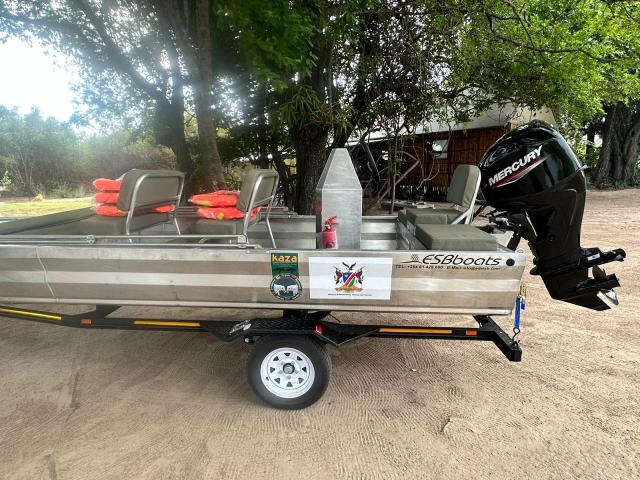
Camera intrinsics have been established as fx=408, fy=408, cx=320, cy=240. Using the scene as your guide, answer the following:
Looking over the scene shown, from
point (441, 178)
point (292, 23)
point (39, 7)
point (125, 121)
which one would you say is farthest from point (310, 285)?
point (441, 178)

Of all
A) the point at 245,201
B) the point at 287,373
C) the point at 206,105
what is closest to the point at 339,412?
the point at 287,373

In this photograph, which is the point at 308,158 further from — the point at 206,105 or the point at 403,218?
the point at 403,218

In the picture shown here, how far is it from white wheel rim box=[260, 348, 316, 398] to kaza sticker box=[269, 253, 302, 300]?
1.31ft

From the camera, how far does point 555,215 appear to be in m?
2.67

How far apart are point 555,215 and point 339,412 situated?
74.4 inches

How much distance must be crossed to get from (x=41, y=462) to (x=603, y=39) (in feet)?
38.1

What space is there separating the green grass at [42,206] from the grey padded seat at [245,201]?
7555 millimetres

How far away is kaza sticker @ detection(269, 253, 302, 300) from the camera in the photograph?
227 centimetres

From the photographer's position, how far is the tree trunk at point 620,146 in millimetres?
16438

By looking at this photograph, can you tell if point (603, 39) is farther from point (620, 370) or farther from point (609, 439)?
point (609, 439)

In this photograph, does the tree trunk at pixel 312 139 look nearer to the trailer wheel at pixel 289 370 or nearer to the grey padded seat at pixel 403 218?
the grey padded seat at pixel 403 218

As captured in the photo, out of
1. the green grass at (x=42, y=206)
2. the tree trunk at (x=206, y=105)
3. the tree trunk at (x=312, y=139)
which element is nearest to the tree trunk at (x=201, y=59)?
the tree trunk at (x=206, y=105)

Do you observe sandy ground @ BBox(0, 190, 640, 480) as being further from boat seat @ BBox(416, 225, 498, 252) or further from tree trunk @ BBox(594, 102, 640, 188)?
tree trunk @ BBox(594, 102, 640, 188)

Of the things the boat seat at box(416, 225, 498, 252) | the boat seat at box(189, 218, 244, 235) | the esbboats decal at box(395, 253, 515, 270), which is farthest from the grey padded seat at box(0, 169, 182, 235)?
the boat seat at box(416, 225, 498, 252)
